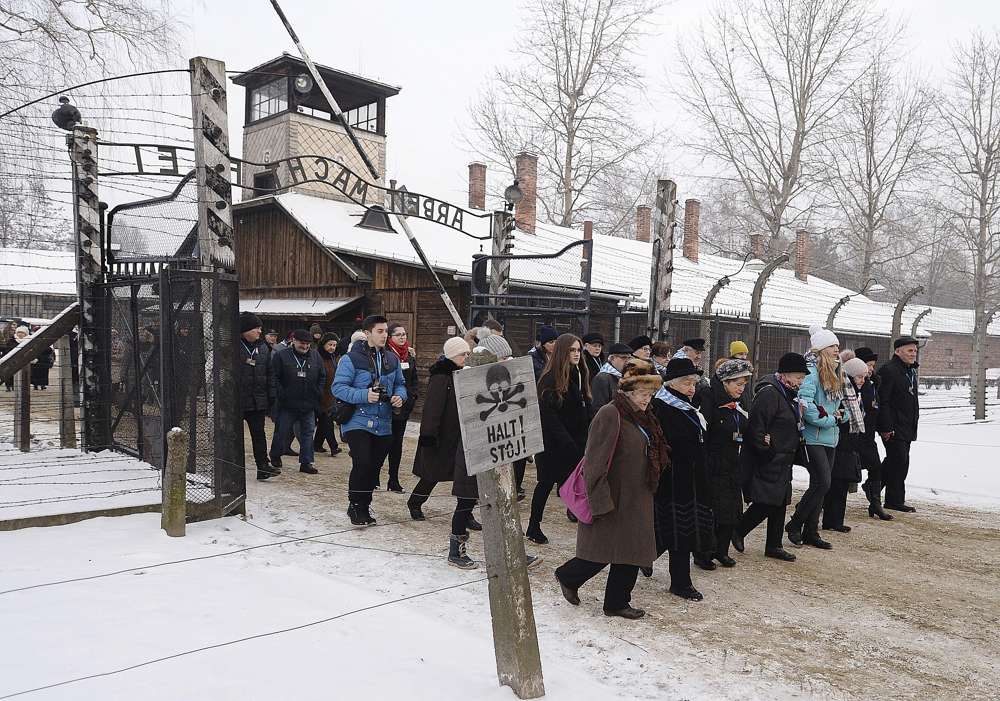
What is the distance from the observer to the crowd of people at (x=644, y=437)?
15.3ft

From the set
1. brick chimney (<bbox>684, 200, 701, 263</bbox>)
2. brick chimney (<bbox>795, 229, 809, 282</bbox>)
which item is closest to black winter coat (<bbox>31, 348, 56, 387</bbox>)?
brick chimney (<bbox>684, 200, 701, 263</bbox>)

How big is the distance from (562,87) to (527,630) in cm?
2717

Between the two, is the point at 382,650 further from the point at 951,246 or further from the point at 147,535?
the point at 951,246

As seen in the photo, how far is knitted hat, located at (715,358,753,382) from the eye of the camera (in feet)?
18.7

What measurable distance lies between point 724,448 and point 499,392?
9.49 ft

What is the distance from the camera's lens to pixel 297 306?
55.1 feet

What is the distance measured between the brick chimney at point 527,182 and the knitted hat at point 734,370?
1851cm

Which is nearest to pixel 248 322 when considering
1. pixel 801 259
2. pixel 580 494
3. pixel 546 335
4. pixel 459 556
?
pixel 546 335

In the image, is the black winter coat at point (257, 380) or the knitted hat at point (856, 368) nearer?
the knitted hat at point (856, 368)

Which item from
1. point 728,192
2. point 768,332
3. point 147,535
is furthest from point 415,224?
point 728,192

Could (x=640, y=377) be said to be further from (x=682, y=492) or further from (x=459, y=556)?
(x=459, y=556)

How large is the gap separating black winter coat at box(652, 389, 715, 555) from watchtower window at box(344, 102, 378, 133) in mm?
19175

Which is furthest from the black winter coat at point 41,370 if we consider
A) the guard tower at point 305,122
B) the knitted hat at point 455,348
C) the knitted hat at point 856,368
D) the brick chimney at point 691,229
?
the brick chimney at point 691,229

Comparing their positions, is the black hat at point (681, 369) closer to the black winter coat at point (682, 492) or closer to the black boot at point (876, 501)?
the black winter coat at point (682, 492)
